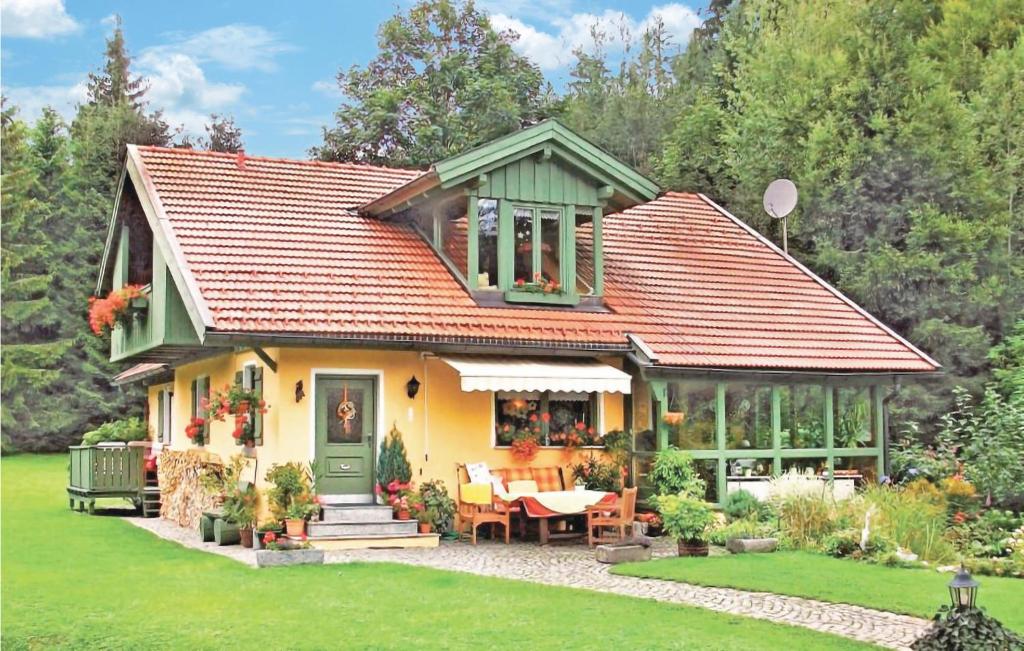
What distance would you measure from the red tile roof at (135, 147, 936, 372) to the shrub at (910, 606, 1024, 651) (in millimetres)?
10778

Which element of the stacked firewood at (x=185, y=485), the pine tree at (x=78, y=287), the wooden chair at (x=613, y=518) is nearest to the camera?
the wooden chair at (x=613, y=518)

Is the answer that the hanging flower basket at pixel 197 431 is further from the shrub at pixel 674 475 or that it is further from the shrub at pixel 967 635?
the shrub at pixel 967 635

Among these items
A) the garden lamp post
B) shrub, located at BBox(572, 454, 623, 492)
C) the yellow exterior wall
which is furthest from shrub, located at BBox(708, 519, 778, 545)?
the garden lamp post

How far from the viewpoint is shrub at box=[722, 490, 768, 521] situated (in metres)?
20.4

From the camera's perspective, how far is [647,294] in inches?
934

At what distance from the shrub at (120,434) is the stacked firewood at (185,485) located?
475cm

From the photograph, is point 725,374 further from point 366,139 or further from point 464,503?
point 366,139

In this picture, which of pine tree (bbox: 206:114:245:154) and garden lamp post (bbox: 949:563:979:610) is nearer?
garden lamp post (bbox: 949:563:979:610)

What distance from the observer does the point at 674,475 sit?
2059cm

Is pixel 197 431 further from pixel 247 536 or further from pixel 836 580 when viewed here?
pixel 836 580

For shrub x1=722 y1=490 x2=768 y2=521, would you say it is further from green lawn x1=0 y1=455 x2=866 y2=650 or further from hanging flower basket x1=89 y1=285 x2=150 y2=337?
hanging flower basket x1=89 y1=285 x2=150 y2=337

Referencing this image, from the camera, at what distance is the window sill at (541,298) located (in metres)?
21.4

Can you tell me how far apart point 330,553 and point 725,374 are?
8.06 meters

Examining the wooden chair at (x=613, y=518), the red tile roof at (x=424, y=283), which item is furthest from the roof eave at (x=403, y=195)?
the wooden chair at (x=613, y=518)
